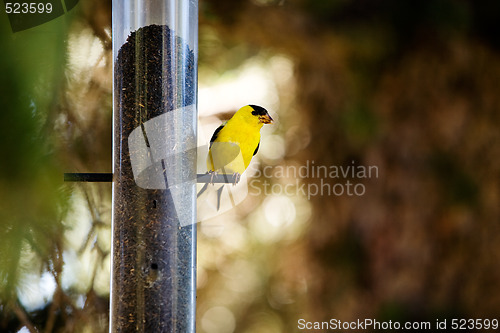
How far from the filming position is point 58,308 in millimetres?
2303

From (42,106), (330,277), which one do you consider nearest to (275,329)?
(330,277)

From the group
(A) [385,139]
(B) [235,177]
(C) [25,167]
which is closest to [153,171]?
(B) [235,177]

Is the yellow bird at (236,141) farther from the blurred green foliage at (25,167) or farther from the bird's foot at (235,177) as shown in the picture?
the blurred green foliage at (25,167)

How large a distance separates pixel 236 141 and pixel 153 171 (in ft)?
2.12

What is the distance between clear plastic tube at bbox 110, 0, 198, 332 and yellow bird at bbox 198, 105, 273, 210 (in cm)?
51

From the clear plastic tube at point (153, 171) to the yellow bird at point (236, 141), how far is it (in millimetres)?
507

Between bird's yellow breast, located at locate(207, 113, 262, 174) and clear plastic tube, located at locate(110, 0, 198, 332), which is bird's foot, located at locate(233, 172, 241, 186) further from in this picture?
clear plastic tube, located at locate(110, 0, 198, 332)

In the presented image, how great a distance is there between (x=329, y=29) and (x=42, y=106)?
6.89 feet

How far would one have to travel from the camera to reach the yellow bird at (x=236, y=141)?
7.08 ft

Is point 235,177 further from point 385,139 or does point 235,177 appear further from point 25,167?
point 385,139

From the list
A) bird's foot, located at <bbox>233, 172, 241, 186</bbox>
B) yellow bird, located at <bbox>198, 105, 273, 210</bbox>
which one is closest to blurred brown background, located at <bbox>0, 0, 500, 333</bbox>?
yellow bird, located at <bbox>198, 105, 273, 210</bbox>

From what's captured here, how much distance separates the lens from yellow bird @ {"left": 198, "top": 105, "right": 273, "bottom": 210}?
216 centimetres

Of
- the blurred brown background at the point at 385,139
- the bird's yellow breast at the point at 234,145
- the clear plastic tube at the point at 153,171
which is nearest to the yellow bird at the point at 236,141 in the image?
the bird's yellow breast at the point at 234,145

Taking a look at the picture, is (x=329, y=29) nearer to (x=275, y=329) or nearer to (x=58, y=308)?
(x=275, y=329)
